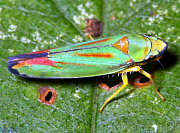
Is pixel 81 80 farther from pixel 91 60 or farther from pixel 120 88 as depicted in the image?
pixel 120 88

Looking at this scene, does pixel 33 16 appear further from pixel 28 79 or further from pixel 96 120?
pixel 96 120

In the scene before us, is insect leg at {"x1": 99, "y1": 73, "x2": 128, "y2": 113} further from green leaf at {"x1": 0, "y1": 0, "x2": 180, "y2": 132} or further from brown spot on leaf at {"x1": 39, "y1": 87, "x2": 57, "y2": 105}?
brown spot on leaf at {"x1": 39, "y1": 87, "x2": 57, "y2": 105}

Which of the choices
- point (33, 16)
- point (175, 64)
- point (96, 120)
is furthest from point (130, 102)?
point (33, 16)

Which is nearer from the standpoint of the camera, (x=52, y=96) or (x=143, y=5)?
(x=52, y=96)

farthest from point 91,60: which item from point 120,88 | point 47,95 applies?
point 47,95

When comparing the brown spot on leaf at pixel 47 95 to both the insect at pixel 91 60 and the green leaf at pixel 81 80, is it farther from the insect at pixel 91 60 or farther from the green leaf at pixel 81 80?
the insect at pixel 91 60

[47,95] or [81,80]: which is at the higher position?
[81,80]

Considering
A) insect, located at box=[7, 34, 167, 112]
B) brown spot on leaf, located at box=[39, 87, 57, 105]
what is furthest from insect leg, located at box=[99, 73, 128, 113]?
brown spot on leaf, located at box=[39, 87, 57, 105]
